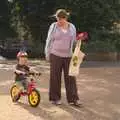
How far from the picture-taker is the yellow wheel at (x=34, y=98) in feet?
31.3

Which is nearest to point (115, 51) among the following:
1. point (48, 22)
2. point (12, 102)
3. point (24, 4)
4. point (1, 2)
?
point (48, 22)

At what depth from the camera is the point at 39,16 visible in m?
27.8

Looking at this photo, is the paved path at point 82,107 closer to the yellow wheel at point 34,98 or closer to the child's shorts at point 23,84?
the yellow wheel at point 34,98

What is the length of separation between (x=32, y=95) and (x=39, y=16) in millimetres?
18430

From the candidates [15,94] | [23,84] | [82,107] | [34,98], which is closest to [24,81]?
[23,84]

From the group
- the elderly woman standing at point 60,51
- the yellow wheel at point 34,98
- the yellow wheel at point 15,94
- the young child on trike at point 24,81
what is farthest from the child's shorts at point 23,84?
the elderly woman standing at point 60,51

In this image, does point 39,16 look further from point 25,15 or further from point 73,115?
point 73,115

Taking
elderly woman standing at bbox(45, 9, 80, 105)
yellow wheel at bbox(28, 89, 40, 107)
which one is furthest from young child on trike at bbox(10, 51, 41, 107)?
elderly woman standing at bbox(45, 9, 80, 105)

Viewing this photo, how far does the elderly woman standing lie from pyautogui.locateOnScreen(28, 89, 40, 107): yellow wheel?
416 millimetres

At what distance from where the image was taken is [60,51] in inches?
382

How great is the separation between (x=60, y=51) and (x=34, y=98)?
3.36 feet

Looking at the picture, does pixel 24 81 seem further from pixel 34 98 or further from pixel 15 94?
pixel 34 98

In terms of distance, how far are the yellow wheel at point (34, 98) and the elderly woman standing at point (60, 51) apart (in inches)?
16.4

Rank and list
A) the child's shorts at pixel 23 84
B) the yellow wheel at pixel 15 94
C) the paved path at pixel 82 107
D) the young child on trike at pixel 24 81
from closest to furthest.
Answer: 1. the paved path at pixel 82 107
2. the young child on trike at pixel 24 81
3. the child's shorts at pixel 23 84
4. the yellow wheel at pixel 15 94
